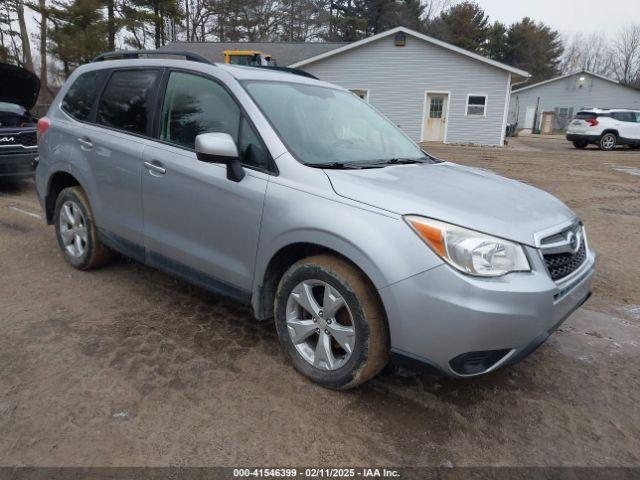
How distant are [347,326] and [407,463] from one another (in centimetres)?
74

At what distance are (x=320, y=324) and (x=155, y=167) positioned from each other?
1.67m

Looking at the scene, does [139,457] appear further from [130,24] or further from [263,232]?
[130,24]

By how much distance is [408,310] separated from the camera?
2.33 meters

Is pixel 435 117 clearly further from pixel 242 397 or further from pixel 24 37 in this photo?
pixel 24 37

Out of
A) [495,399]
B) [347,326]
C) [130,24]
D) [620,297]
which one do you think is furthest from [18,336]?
[130,24]

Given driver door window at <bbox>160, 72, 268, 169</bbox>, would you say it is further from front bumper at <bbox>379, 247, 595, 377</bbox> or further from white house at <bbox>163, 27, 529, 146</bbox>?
white house at <bbox>163, 27, 529, 146</bbox>

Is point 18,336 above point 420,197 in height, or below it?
below

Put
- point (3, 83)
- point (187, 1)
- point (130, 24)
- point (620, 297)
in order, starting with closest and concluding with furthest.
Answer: point (620, 297), point (3, 83), point (130, 24), point (187, 1)

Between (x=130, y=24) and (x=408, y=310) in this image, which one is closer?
(x=408, y=310)

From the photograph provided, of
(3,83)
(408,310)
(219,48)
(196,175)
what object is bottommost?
(408,310)

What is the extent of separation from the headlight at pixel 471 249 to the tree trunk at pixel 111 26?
98.0 ft

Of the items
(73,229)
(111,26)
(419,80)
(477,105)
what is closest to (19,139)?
(73,229)

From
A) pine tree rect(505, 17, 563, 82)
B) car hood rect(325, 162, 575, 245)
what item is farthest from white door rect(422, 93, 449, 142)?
pine tree rect(505, 17, 563, 82)

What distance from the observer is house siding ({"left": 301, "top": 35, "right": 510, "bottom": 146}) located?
2188 cm
